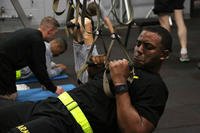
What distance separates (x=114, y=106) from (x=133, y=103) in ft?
0.35

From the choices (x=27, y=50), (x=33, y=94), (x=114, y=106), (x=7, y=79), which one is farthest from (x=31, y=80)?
(x=114, y=106)

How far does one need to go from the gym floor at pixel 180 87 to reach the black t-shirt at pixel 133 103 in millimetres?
1519

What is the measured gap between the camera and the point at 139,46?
2627mm

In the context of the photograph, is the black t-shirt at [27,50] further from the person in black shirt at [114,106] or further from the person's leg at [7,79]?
the person in black shirt at [114,106]

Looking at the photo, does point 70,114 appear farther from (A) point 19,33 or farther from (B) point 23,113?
(A) point 19,33

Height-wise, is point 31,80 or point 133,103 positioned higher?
point 133,103

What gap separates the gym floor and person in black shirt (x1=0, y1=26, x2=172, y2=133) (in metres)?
1.49

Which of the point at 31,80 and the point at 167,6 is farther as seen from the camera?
the point at 167,6

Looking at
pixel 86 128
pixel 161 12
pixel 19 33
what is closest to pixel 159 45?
pixel 86 128

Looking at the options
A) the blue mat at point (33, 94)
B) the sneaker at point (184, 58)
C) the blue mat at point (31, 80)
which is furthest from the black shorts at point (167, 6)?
the blue mat at point (33, 94)

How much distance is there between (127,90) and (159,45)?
1.27ft

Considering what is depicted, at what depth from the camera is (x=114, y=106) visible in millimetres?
2477

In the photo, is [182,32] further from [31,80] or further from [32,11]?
[32,11]

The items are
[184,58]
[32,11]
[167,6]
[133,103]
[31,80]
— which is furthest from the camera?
[32,11]
